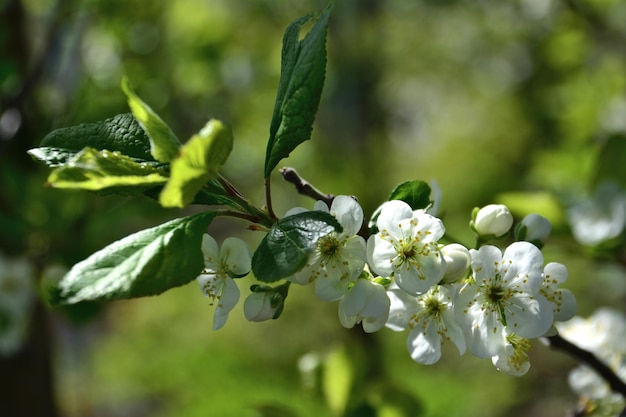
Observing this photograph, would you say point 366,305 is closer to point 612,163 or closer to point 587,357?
point 587,357

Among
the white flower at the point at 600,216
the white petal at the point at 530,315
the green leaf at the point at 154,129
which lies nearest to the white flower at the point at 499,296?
the white petal at the point at 530,315

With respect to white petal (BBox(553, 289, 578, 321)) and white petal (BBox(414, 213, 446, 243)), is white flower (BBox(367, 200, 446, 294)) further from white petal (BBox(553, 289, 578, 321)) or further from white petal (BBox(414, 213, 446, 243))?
white petal (BBox(553, 289, 578, 321))

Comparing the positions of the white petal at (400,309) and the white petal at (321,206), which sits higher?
the white petal at (321,206)

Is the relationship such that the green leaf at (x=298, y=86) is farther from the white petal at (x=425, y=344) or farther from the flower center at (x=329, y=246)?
the white petal at (x=425, y=344)

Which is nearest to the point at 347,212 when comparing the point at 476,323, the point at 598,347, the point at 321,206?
the point at 321,206

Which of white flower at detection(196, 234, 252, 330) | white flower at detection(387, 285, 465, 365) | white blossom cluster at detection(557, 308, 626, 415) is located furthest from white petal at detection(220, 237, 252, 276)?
white blossom cluster at detection(557, 308, 626, 415)
